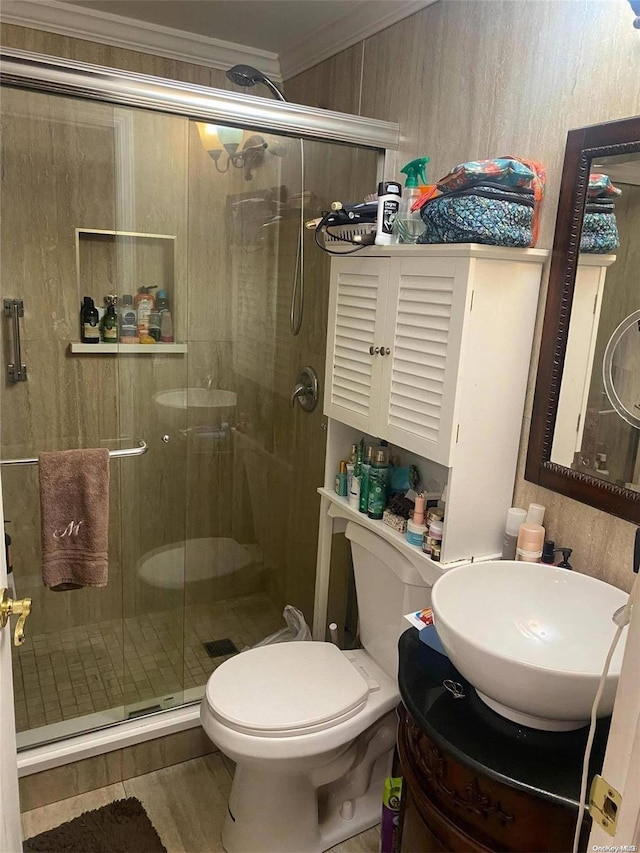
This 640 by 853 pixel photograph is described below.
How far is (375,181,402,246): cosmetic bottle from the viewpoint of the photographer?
5.58 ft

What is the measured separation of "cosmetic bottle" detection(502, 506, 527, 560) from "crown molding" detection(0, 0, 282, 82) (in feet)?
6.91

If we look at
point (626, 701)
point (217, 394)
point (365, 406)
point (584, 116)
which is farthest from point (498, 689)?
point (217, 394)

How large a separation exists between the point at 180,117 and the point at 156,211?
39cm

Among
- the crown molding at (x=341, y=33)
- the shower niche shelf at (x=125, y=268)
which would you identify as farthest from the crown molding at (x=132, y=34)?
the shower niche shelf at (x=125, y=268)

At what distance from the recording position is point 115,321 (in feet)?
7.50

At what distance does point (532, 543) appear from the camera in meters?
1.54

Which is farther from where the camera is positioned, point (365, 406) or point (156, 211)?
point (156, 211)

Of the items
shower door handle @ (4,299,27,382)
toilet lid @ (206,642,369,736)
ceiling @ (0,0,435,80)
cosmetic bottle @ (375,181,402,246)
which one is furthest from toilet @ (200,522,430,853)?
ceiling @ (0,0,435,80)

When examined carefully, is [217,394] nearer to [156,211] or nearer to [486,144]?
[156,211]

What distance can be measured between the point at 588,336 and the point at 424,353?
385 mm

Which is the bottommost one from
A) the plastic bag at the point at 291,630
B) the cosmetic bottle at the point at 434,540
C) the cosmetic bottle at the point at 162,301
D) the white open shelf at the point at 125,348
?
the plastic bag at the point at 291,630

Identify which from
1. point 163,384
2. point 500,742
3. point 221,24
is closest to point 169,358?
point 163,384

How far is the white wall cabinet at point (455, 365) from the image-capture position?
152cm

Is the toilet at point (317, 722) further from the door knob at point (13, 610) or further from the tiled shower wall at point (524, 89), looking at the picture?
the door knob at point (13, 610)
